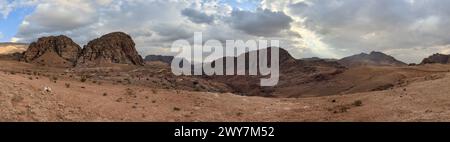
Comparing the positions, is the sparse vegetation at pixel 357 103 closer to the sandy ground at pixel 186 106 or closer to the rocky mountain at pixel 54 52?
the sandy ground at pixel 186 106

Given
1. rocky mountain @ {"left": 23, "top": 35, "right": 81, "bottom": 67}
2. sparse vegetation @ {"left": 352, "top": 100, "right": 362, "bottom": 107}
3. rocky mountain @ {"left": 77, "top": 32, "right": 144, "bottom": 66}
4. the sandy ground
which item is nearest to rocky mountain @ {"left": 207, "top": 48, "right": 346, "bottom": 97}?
rocky mountain @ {"left": 77, "top": 32, "right": 144, "bottom": 66}

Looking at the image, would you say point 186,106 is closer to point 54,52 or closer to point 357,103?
point 357,103

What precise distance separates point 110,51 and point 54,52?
17164 mm

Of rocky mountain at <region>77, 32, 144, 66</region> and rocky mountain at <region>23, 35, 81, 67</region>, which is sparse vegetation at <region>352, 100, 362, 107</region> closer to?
rocky mountain at <region>77, 32, 144, 66</region>

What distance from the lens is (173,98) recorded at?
2891 centimetres

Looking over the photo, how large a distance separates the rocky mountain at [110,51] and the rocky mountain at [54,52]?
4890 millimetres

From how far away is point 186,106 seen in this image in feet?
89.4

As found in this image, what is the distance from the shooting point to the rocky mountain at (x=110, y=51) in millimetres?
110875

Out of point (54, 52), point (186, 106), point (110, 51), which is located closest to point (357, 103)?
point (186, 106)

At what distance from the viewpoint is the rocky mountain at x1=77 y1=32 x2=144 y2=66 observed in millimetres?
110875

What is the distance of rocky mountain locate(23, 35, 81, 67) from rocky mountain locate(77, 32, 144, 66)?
4890 millimetres
